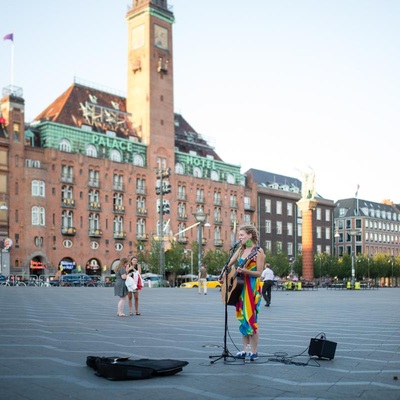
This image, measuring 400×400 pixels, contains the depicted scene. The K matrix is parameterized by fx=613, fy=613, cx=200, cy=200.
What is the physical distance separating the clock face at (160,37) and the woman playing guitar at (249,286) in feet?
245

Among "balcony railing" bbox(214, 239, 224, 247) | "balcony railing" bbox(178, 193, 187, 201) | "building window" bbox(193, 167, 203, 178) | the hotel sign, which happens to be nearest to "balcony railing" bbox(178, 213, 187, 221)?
"balcony railing" bbox(178, 193, 187, 201)

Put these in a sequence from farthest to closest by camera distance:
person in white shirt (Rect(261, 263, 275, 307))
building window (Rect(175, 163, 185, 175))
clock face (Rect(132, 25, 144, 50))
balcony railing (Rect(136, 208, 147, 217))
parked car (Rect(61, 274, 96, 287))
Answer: building window (Rect(175, 163, 185, 175)), clock face (Rect(132, 25, 144, 50)), balcony railing (Rect(136, 208, 147, 217)), parked car (Rect(61, 274, 96, 287)), person in white shirt (Rect(261, 263, 275, 307))

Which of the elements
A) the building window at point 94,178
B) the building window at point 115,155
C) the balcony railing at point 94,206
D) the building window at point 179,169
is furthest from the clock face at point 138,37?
the balcony railing at point 94,206

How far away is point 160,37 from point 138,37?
9.50ft

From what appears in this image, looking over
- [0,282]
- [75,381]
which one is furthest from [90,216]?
[75,381]

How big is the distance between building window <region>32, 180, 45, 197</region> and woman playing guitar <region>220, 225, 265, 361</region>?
201ft

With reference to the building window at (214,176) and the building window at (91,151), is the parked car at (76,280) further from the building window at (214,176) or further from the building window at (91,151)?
the building window at (214,176)

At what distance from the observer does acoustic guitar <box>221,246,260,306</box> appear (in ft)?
27.9

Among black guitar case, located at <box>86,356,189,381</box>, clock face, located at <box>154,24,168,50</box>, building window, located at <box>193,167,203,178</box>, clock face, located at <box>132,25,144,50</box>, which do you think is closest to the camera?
black guitar case, located at <box>86,356,189,381</box>

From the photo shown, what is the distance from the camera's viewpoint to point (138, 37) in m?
80.8

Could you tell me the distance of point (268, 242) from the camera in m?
99.7

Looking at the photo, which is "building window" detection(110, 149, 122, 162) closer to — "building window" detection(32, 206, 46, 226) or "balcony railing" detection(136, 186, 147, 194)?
"balcony railing" detection(136, 186, 147, 194)

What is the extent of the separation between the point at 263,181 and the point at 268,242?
10.6m

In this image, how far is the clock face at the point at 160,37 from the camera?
3167 inches
